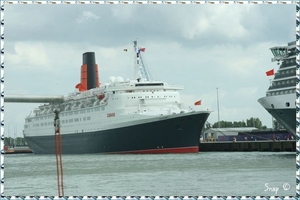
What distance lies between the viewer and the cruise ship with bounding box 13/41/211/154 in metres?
37.6

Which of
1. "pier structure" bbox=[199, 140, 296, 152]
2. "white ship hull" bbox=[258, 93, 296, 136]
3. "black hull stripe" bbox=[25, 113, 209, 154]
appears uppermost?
"white ship hull" bbox=[258, 93, 296, 136]

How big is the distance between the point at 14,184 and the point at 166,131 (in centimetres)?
2078

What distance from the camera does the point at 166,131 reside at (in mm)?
37438

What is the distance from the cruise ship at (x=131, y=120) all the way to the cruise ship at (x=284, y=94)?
26.0 ft

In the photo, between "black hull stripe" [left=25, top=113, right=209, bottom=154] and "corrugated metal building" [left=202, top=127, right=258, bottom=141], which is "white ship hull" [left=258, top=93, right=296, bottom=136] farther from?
"corrugated metal building" [left=202, top=127, right=258, bottom=141]

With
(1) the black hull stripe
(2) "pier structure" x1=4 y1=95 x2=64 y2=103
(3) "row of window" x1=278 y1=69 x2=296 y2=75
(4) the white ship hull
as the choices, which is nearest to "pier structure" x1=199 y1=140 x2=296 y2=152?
(1) the black hull stripe

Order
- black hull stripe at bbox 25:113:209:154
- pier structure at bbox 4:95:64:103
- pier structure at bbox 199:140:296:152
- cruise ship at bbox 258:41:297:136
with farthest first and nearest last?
pier structure at bbox 199:140:296:152
black hull stripe at bbox 25:113:209:154
cruise ship at bbox 258:41:297:136
pier structure at bbox 4:95:64:103

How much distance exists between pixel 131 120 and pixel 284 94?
12.9 meters

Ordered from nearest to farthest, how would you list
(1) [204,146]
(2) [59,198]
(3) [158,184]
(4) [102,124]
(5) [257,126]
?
1. (2) [59,198]
2. (3) [158,184]
3. (4) [102,124]
4. (1) [204,146]
5. (5) [257,126]

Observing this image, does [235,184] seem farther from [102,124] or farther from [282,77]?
[102,124]

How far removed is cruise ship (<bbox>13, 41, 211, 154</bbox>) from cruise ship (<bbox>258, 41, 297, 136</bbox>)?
312 inches

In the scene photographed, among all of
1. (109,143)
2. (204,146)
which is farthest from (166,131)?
(204,146)

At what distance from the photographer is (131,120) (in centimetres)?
3850

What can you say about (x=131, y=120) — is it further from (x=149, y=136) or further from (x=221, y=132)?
(x=221, y=132)
